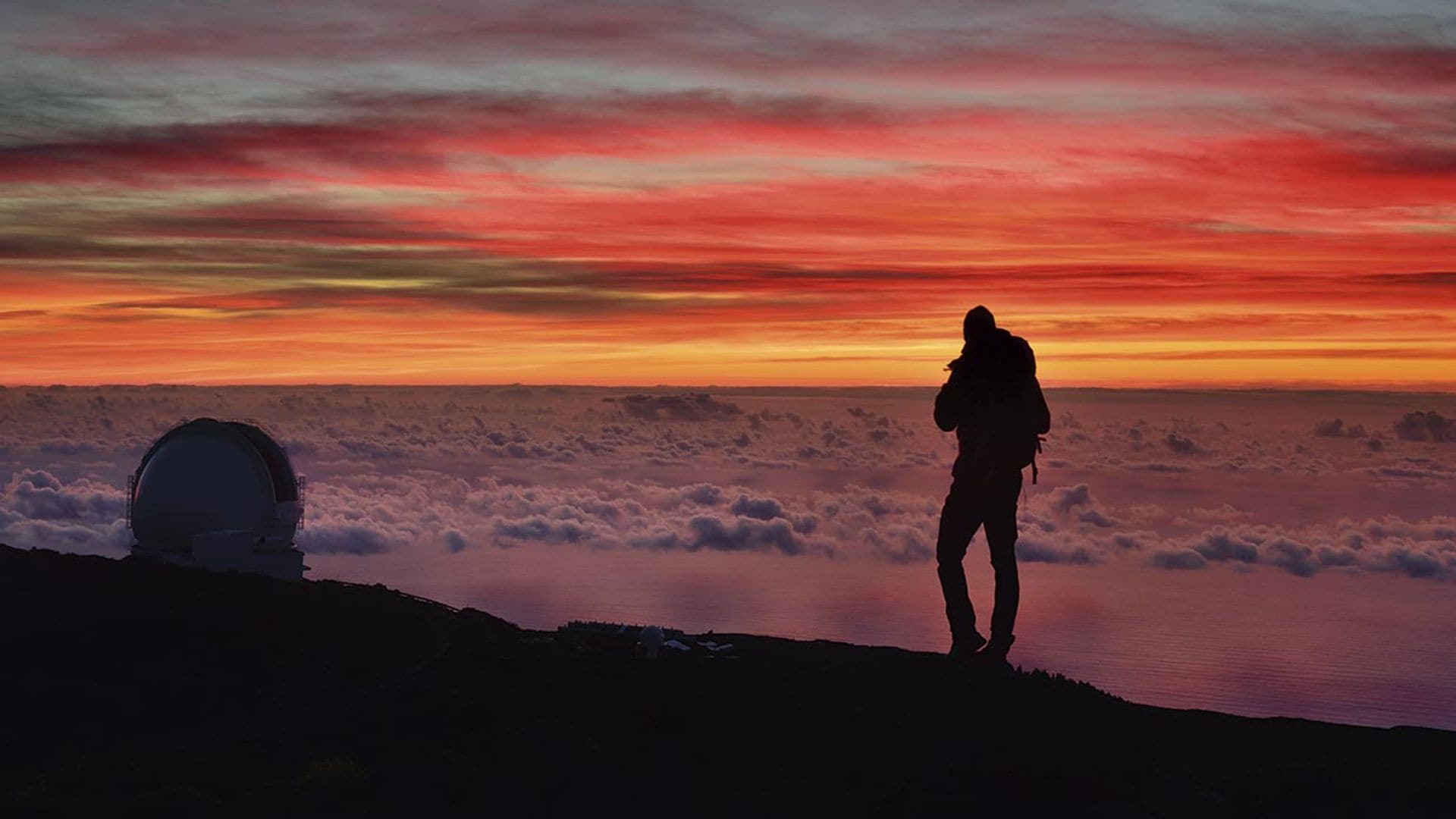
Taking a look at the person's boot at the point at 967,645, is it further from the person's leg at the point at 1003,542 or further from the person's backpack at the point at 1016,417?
the person's backpack at the point at 1016,417

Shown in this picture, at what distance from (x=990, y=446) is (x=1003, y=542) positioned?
1.30 meters

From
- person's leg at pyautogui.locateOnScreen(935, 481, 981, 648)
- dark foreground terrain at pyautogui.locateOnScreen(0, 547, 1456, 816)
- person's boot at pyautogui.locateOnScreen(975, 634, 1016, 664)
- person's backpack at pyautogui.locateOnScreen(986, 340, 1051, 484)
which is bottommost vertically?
dark foreground terrain at pyautogui.locateOnScreen(0, 547, 1456, 816)

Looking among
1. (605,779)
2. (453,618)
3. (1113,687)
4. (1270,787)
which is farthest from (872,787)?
(1113,687)

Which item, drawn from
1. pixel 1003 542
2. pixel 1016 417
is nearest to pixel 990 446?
pixel 1016 417

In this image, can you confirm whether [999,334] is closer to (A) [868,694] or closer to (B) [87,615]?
(A) [868,694]

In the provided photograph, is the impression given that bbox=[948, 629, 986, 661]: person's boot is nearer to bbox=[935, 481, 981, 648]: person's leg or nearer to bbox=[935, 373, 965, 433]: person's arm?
bbox=[935, 481, 981, 648]: person's leg

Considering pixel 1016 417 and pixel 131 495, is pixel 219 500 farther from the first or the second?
pixel 1016 417

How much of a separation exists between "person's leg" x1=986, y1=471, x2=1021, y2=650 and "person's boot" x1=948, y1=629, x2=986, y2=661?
0.52 meters

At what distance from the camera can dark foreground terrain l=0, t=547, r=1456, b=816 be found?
46.5 ft

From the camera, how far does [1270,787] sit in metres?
15.8

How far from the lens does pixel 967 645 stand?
1789cm

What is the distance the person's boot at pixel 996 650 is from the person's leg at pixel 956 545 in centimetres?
37

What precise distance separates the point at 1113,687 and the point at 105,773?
192545 mm

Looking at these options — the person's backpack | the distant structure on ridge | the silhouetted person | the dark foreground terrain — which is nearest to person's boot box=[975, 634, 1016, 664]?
the silhouetted person
